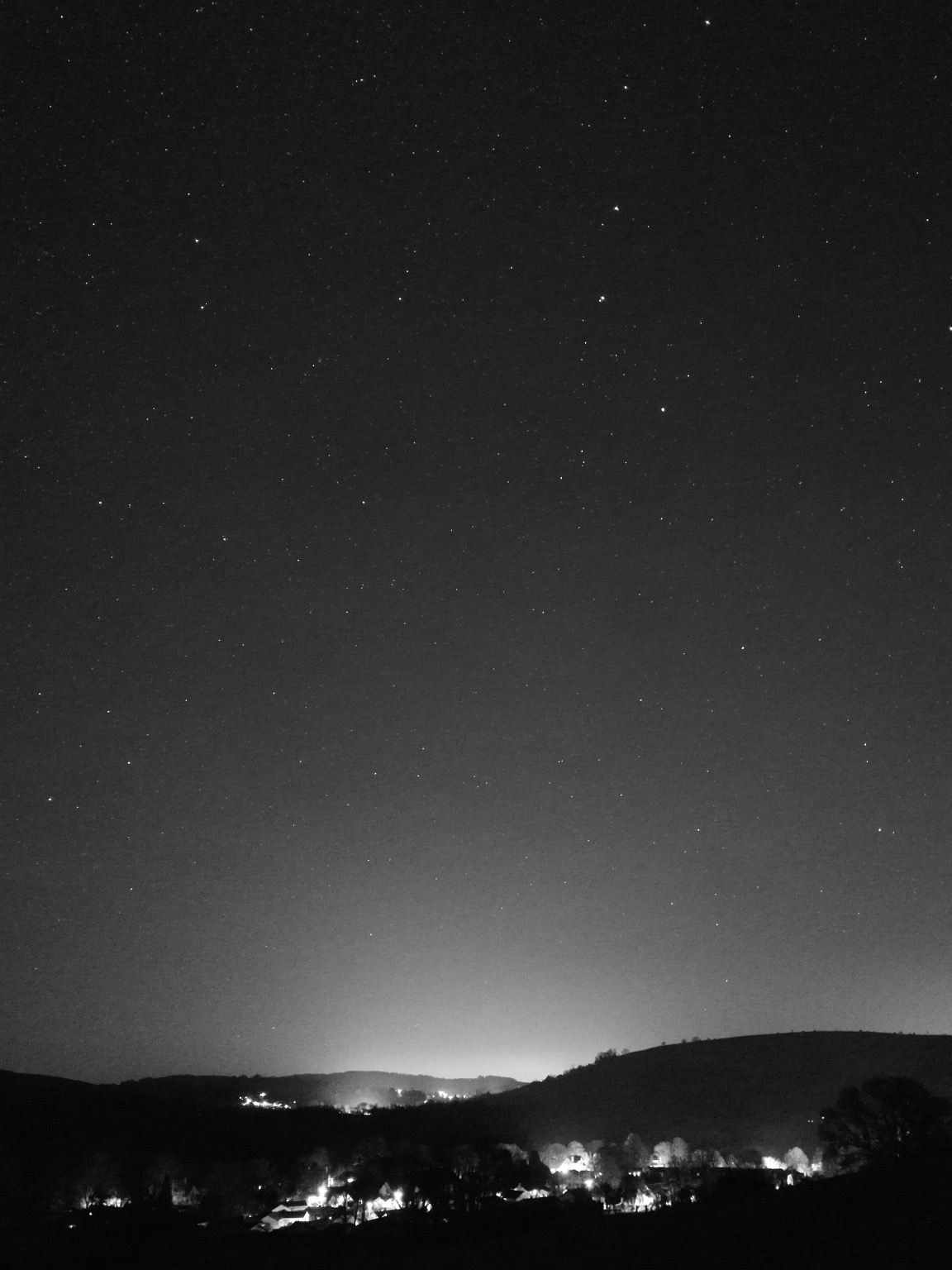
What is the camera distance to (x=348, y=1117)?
79312mm

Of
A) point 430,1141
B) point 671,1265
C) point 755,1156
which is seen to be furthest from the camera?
point 430,1141

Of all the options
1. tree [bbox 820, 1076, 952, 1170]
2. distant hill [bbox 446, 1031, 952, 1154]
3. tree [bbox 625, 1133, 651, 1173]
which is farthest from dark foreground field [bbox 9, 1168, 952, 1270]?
distant hill [bbox 446, 1031, 952, 1154]

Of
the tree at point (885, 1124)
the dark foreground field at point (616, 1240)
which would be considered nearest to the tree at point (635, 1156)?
the tree at point (885, 1124)

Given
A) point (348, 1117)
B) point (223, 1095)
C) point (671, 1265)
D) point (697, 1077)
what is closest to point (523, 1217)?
point (671, 1265)

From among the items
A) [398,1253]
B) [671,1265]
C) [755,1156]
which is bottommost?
[755,1156]

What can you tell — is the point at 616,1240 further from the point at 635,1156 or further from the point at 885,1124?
the point at 635,1156

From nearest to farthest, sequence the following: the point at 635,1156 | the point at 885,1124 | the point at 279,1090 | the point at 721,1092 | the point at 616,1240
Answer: the point at 616,1240
the point at 885,1124
the point at 635,1156
the point at 721,1092
the point at 279,1090

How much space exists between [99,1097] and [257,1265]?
6610 cm

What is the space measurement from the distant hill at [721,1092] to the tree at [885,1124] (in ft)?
86.7

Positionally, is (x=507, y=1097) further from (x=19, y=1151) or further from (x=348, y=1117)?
(x=19, y=1151)

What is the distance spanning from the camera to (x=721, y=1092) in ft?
262

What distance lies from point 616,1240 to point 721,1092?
2742 inches

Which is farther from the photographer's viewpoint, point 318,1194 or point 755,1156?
point 755,1156

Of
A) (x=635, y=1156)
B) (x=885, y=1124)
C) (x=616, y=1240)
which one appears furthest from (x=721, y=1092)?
(x=616, y=1240)
